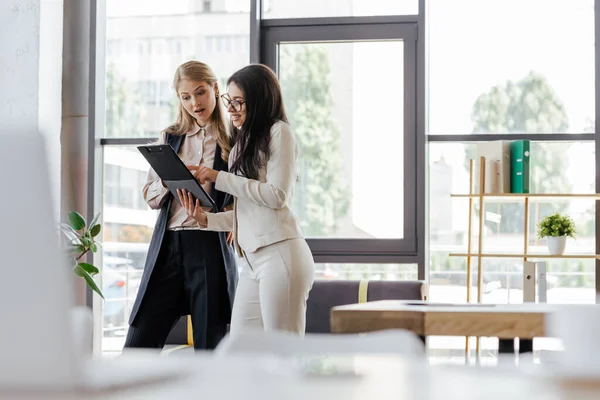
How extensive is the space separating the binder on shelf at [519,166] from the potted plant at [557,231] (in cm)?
22

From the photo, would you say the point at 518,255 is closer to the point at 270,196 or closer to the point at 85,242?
the point at 270,196

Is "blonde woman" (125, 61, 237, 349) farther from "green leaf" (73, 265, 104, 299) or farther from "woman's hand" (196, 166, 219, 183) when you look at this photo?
"green leaf" (73, 265, 104, 299)

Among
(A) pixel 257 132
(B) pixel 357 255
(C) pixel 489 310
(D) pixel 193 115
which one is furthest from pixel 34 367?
(B) pixel 357 255

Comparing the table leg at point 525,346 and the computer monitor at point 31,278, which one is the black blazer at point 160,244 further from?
the computer monitor at point 31,278

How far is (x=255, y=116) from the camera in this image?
3.00 meters

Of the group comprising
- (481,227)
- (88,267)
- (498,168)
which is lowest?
(88,267)

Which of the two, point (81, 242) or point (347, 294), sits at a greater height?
point (81, 242)

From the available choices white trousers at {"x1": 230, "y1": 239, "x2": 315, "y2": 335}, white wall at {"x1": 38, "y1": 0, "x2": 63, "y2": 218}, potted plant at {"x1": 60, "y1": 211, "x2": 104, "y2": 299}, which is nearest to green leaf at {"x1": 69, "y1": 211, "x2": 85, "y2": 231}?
potted plant at {"x1": 60, "y1": 211, "x2": 104, "y2": 299}

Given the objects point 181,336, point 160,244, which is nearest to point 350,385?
point 160,244

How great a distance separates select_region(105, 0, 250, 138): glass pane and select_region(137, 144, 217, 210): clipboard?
1.99 m

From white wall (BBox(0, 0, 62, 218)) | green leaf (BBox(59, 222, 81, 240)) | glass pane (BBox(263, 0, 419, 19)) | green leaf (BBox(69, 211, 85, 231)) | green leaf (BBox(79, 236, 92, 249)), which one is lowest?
green leaf (BBox(79, 236, 92, 249))

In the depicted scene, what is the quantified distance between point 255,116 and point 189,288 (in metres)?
0.81

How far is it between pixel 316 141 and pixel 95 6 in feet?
5.09

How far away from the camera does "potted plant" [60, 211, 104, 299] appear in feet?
15.5
